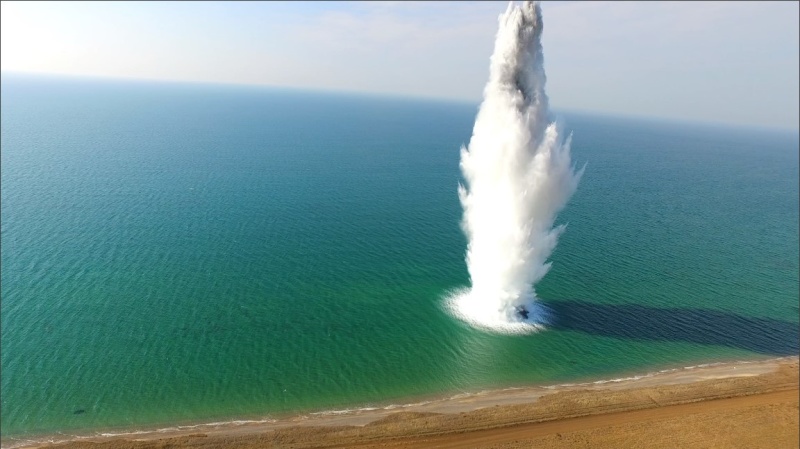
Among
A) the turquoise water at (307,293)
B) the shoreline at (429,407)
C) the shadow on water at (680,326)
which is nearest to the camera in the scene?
the shoreline at (429,407)

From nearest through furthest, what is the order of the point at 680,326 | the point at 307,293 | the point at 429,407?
the point at 429,407, the point at 680,326, the point at 307,293

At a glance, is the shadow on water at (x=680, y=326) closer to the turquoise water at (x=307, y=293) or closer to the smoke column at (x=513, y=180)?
the turquoise water at (x=307, y=293)

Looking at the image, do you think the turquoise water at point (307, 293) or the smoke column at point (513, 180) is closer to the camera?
the turquoise water at point (307, 293)

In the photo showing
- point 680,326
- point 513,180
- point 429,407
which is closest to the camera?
point 429,407

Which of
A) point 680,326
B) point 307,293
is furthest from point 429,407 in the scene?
point 680,326

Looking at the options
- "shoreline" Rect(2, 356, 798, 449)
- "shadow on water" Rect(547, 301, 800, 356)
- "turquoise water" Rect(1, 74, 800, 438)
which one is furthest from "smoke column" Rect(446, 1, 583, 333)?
"shoreline" Rect(2, 356, 798, 449)

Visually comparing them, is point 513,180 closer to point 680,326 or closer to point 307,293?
point 680,326

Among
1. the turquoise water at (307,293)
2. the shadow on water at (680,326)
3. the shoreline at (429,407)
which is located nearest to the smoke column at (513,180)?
the shadow on water at (680,326)
